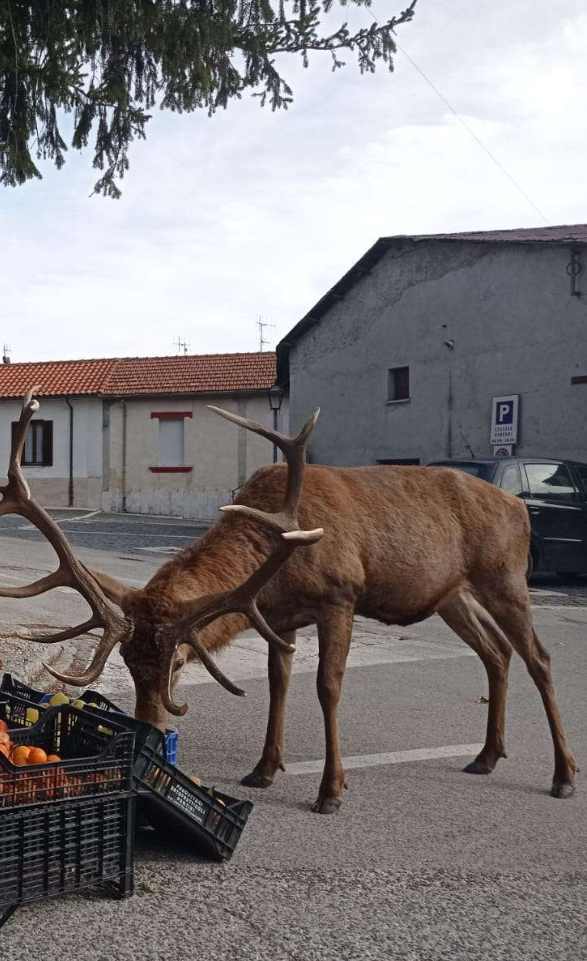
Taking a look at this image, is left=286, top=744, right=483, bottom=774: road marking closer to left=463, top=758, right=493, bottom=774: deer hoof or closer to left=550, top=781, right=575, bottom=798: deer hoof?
left=463, top=758, right=493, bottom=774: deer hoof

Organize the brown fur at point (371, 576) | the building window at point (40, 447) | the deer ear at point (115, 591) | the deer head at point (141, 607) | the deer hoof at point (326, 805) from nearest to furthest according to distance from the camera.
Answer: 1. the deer head at point (141, 607)
2. the deer ear at point (115, 591)
3. the deer hoof at point (326, 805)
4. the brown fur at point (371, 576)
5. the building window at point (40, 447)

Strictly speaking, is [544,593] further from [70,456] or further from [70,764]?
[70,456]

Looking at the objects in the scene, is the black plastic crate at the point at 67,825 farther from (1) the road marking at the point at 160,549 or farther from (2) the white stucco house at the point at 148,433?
(2) the white stucco house at the point at 148,433

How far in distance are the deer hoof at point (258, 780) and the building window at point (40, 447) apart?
1397 inches

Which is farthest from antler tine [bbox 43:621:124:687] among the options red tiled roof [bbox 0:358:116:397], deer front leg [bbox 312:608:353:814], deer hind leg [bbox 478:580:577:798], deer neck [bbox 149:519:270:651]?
red tiled roof [bbox 0:358:116:397]

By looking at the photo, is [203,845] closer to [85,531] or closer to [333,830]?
[333,830]

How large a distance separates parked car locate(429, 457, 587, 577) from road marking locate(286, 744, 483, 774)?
9.44 m

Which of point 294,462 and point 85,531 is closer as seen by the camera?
point 294,462

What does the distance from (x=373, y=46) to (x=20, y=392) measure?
110 feet

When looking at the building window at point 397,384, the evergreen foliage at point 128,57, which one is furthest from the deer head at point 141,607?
the building window at point 397,384

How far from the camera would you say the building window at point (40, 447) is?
133 ft

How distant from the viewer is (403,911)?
4.11m

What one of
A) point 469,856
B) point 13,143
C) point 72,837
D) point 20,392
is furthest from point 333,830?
point 20,392

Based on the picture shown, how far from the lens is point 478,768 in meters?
6.24
